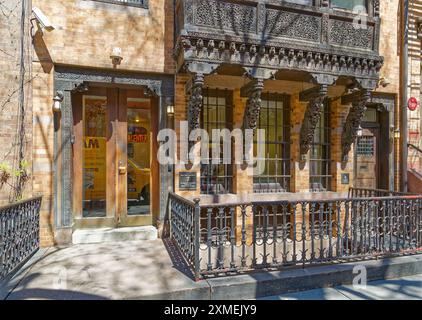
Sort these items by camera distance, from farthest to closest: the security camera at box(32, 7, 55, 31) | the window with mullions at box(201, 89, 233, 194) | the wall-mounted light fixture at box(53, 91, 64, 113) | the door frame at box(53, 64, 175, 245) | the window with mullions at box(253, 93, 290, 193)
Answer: the window with mullions at box(253, 93, 290, 193)
the window with mullions at box(201, 89, 233, 194)
the door frame at box(53, 64, 175, 245)
the wall-mounted light fixture at box(53, 91, 64, 113)
the security camera at box(32, 7, 55, 31)

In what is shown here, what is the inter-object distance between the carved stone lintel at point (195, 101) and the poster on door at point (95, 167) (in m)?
1.96

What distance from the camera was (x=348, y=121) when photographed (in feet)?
21.8

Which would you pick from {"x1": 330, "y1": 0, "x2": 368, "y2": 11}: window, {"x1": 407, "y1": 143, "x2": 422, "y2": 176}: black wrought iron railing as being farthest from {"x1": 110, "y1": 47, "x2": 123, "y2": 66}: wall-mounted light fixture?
{"x1": 407, "y1": 143, "x2": 422, "y2": 176}: black wrought iron railing

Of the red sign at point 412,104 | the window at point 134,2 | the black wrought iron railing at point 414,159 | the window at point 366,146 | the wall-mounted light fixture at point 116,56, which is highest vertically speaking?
the window at point 134,2

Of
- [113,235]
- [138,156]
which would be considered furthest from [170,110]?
[113,235]

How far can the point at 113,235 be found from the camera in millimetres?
5484

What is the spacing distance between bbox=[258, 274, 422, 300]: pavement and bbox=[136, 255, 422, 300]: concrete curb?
86mm

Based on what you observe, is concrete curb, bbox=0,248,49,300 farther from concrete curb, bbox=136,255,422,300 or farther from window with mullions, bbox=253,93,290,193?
window with mullions, bbox=253,93,290,193

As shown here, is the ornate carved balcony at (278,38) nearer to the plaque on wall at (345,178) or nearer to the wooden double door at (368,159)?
the wooden double door at (368,159)

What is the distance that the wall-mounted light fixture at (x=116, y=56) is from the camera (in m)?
5.19

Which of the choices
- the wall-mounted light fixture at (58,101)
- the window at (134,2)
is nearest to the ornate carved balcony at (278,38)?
the window at (134,2)

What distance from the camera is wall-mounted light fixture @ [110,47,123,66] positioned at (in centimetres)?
519
